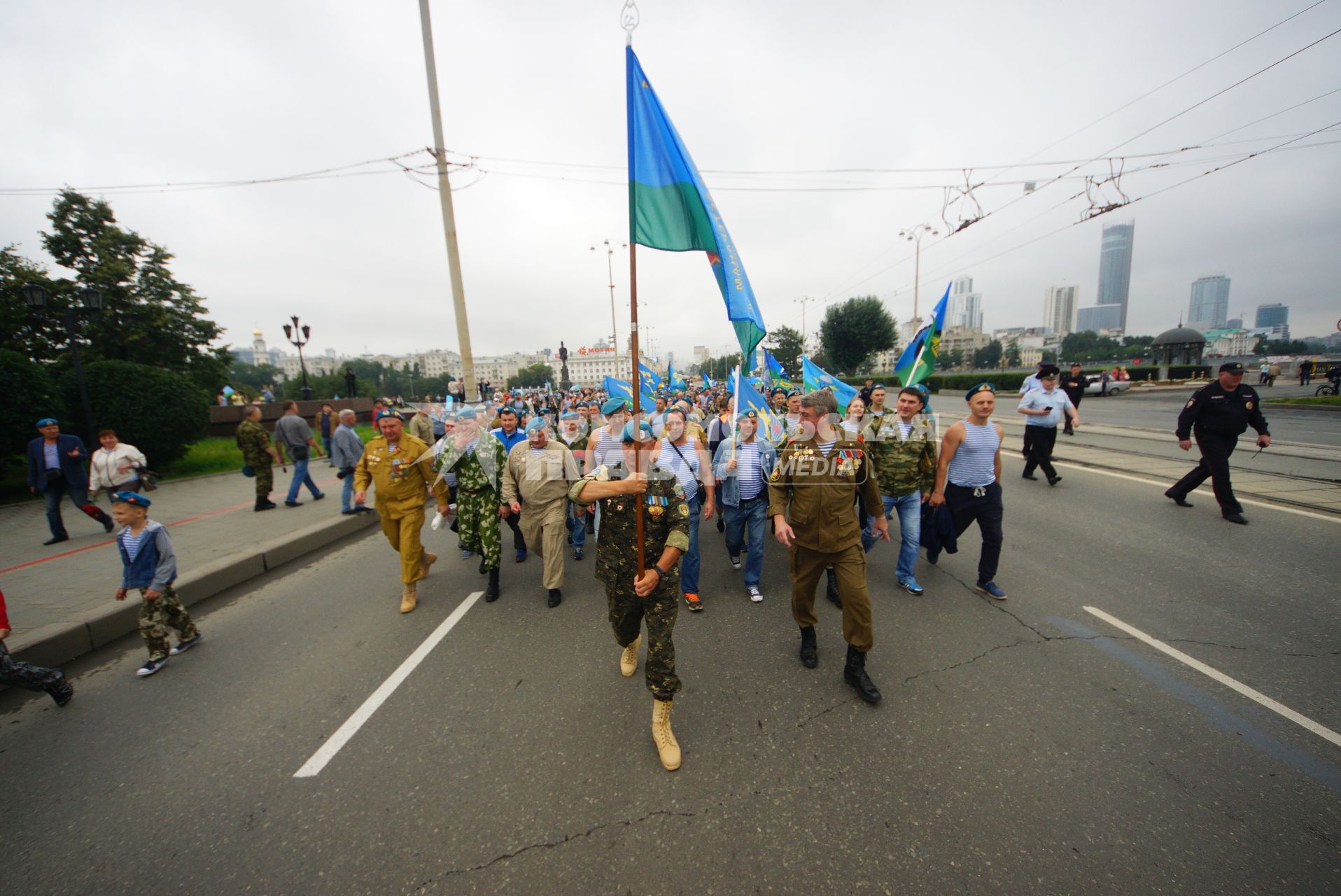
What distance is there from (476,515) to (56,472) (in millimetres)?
6537

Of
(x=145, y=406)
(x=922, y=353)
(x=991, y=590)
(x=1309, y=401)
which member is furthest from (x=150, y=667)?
(x=1309, y=401)

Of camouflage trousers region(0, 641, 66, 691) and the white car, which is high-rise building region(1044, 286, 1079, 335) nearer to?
the white car

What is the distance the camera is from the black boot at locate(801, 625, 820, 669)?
10.7 feet

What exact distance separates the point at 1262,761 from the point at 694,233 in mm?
4275

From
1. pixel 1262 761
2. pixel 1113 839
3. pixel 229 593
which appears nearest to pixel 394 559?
pixel 229 593

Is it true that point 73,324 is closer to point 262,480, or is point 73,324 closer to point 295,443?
point 295,443

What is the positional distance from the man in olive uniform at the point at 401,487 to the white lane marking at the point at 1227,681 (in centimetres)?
592

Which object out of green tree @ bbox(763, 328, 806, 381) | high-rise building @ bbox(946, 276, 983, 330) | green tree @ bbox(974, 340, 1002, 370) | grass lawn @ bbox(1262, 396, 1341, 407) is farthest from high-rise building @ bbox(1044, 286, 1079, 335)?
grass lawn @ bbox(1262, 396, 1341, 407)

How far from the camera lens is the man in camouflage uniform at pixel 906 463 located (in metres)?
4.30

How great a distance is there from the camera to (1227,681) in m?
2.90

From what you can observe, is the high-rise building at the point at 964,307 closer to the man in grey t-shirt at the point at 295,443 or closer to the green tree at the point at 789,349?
the green tree at the point at 789,349

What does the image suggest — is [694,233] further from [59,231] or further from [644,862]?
[59,231]

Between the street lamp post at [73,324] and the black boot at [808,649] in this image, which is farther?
the street lamp post at [73,324]

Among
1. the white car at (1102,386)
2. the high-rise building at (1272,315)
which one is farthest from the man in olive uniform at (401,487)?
the high-rise building at (1272,315)
